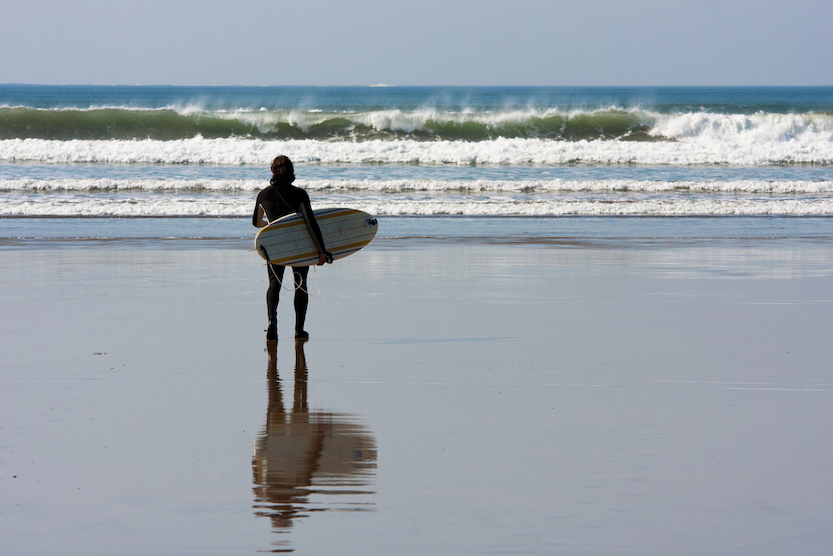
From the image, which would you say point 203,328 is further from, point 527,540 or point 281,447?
point 527,540

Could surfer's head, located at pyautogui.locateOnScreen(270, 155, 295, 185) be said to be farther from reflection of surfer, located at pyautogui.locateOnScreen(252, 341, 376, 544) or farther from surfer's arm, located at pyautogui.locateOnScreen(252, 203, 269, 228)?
reflection of surfer, located at pyautogui.locateOnScreen(252, 341, 376, 544)

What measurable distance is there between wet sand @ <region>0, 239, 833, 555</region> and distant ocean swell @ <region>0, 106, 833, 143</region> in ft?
81.1

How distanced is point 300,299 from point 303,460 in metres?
2.46

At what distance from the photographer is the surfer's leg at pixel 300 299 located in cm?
579

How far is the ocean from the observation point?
1346 cm

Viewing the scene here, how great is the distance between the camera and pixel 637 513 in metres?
3.03

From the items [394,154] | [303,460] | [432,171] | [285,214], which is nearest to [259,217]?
[285,214]

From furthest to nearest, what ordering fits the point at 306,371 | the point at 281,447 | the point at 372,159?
1. the point at 372,159
2. the point at 306,371
3. the point at 281,447

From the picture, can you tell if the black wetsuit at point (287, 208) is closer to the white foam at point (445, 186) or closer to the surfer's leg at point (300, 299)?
the surfer's leg at point (300, 299)

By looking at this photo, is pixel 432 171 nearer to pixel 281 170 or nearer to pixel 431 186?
pixel 431 186

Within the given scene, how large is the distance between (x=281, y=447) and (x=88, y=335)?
108 inches

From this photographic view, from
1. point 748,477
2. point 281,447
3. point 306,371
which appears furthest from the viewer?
point 306,371

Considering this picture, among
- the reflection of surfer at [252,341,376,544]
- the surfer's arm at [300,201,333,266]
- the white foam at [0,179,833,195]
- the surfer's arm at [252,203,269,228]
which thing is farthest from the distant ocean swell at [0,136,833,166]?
the reflection of surfer at [252,341,376,544]

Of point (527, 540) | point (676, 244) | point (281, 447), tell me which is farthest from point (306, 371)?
point (676, 244)
